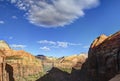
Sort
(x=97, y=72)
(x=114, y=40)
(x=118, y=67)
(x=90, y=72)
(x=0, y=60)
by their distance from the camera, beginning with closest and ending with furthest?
(x=118, y=67) → (x=114, y=40) → (x=97, y=72) → (x=90, y=72) → (x=0, y=60)

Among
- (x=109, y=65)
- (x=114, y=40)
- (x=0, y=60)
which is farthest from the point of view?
(x=0, y=60)

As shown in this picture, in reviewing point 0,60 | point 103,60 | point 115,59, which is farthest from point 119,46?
point 0,60

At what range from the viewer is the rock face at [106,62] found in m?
106

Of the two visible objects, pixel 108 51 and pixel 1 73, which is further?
pixel 1 73

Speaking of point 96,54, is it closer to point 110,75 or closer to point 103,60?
point 103,60

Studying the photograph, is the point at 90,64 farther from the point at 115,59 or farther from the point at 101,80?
the point at 115,59

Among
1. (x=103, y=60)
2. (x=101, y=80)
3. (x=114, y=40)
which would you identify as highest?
(x=114, y=40)

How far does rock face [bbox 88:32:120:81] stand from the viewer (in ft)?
346

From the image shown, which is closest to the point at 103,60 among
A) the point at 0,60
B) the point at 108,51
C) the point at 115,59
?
the point at 108,51

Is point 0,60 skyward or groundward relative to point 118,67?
skyward

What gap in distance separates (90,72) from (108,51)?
26887 millimetres

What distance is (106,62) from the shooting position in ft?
373

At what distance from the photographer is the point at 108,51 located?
11306cm

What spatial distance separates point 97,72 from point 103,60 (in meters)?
11.2
